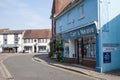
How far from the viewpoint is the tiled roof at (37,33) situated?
90.1m

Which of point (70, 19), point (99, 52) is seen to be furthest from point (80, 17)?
point (99, 52)

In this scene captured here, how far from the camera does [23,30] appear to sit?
311 feet

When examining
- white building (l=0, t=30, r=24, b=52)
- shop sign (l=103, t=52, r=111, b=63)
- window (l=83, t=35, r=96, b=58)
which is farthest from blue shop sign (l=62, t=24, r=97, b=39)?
white building (l=0, t=30, r=24, b=52)

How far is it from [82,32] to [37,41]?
67.8 m

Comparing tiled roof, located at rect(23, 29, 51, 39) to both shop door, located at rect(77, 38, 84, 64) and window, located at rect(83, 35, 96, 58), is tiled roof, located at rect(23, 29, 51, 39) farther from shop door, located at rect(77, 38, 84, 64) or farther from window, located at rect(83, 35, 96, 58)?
window, located at rect(83, 35, 96, 58)

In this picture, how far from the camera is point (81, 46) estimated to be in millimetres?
24781

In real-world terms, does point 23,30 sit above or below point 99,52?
above

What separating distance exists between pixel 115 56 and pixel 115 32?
1901 mm

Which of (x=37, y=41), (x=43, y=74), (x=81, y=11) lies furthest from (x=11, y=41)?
(x=43, y=74)

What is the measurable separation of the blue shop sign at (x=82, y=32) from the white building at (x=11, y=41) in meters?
64.6

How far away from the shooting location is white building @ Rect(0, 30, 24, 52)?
303 feet

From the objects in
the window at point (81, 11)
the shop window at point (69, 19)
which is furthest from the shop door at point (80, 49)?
the shop window at point (69, 19)

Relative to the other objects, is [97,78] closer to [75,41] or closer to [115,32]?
[115,32]

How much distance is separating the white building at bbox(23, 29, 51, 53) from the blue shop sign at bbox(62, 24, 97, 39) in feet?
198
